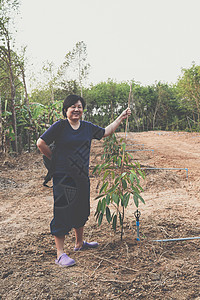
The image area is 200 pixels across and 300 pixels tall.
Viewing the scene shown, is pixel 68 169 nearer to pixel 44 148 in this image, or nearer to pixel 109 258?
pixel 44 148

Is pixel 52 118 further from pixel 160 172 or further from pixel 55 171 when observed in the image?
pixel 55 171

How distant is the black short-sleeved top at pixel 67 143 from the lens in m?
1.74

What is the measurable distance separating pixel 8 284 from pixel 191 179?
3.52 metres

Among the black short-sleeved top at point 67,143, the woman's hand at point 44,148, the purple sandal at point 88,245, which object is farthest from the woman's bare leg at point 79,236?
the woman's hand at point 44,148

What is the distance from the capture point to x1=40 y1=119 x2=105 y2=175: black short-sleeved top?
174cm

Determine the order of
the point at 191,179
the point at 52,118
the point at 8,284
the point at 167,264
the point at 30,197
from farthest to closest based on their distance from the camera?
the point at 52,118 < the point at 191,179 < the point at 30,197 < the point at 167,264 < the point at 8,284

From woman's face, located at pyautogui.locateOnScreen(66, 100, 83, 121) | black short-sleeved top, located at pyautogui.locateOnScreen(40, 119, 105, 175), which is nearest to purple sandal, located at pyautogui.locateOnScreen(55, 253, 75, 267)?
black short-sleeved top, located at pyautogui.locateOnScreen(40, 119, 105, 175)

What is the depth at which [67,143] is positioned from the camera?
69.0 inches

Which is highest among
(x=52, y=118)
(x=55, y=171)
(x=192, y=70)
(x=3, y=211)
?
(x=192, y=70)

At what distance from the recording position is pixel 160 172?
4.62 m

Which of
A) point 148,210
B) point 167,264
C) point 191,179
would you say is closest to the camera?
point 167,264

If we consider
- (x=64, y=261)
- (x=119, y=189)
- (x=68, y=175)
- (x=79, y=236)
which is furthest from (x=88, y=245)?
(x=68, y=175)

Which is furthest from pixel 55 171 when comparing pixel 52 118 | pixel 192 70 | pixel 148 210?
pixel 192 70

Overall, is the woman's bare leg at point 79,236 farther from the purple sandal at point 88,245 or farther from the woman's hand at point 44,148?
the woman's hand at point 44,148
